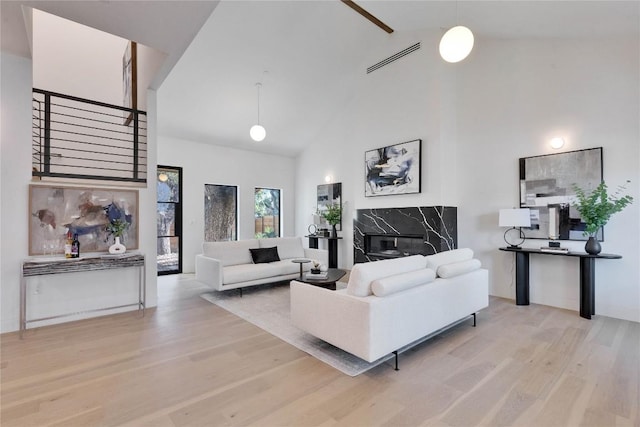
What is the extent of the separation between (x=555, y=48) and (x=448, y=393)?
4.68 meters

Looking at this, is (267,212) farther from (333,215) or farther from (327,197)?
(333,215)

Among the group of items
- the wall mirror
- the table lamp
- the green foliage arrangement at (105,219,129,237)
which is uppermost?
the wall mirror

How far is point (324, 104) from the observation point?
691 cm

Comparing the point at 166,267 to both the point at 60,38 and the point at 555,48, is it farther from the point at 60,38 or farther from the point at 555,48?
the point at 555,48

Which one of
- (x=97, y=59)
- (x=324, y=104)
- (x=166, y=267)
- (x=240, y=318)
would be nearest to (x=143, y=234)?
(x=240, y=318)

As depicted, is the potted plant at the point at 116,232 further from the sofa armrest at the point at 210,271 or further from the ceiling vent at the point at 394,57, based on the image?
the ceiling vent at the point at 394,57

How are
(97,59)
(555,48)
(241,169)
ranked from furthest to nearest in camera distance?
(241,169)
(97,59)
(555,48)

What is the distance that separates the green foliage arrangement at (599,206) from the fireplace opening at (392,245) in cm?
212

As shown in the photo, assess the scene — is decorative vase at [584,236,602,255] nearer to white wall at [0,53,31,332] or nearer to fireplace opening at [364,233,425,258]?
fireplace opening at [364,233,425,258]

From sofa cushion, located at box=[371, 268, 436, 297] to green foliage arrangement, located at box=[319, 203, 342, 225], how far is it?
4393mm

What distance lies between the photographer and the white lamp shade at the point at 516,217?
4121 mm

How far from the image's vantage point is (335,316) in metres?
2.61

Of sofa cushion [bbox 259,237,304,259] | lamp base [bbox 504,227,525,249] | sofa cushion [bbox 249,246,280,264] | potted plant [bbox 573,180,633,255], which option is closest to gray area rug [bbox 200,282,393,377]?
sofa cushion [bbox 249,246,280,264]

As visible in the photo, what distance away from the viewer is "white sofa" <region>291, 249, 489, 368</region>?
239 centimetres
